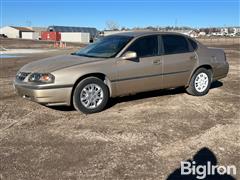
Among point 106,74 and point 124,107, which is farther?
point 124,107

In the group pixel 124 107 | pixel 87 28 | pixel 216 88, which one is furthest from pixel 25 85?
pixel 87 28

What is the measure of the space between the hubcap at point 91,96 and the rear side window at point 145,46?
3.70 ft

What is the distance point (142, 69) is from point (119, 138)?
239 cm

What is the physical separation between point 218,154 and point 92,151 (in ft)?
5.54

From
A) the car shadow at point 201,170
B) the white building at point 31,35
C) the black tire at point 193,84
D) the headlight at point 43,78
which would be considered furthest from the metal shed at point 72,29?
the car shadow at point 201,170

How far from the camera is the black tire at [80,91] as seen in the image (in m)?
6.91

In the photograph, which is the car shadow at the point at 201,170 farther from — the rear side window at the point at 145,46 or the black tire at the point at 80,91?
the rear side window at the point at 145,46

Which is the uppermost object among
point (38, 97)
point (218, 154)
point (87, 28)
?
point (87, 28)

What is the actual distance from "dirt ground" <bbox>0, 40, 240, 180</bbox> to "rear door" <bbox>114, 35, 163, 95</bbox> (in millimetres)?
419

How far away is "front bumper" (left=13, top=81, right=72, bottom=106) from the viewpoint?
666cm

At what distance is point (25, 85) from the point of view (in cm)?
689

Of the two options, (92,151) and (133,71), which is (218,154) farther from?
(133,71)

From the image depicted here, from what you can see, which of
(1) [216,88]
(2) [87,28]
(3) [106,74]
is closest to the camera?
(3) [106,74]

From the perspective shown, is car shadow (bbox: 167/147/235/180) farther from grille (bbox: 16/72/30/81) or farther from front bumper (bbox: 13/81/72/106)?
grille (bbox: 16/72/30/81)
